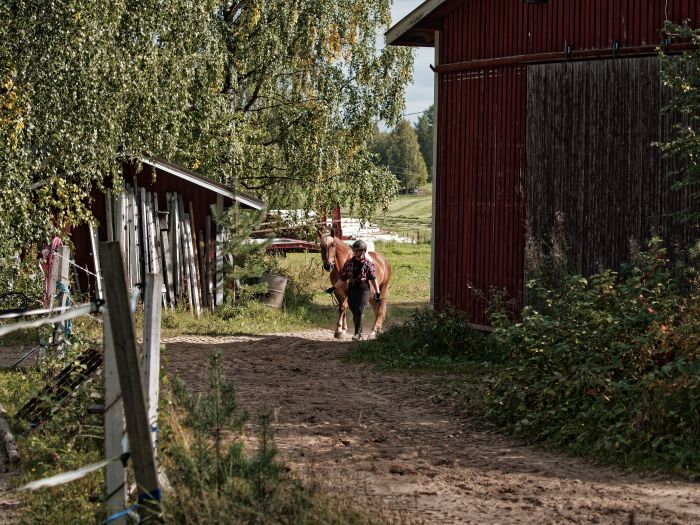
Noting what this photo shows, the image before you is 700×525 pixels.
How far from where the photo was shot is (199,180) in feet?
68.2

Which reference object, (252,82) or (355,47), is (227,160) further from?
(355,47)

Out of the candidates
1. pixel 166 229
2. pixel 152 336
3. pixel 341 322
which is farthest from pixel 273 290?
pixel 152 336

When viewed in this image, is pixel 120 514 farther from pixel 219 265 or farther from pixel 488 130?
pixel 219 265

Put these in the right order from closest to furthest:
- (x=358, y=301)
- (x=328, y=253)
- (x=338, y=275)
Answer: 1. (x=358, y=301)
2. (x=328, y=253)
3. (x=338, y=275)

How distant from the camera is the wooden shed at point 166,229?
19688mm

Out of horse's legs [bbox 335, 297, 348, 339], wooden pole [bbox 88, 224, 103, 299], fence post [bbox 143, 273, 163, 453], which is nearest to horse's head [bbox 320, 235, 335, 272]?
horse's legs [bbox 335, 297, 348, 339]

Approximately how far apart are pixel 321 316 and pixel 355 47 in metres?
7.88

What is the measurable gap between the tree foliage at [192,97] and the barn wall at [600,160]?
6589 millimetres

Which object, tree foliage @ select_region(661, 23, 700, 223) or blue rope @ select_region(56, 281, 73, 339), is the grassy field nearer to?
blue rope @ select_region(56, 281, 73, 339)

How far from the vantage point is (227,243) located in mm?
21750

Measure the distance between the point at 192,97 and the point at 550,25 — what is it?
9.61 metres

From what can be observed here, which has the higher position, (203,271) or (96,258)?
(96,258)

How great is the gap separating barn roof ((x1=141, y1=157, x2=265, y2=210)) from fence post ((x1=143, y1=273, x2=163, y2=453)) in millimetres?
12921

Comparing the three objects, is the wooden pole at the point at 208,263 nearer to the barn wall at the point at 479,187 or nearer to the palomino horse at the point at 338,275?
the palomino horse at the point at 338,275
